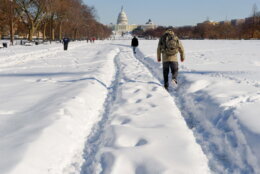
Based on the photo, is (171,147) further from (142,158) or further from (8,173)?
(8,173)

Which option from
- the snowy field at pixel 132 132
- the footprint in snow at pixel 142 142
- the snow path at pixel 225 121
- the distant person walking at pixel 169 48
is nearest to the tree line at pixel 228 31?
the distant person walking at pixel 169 48

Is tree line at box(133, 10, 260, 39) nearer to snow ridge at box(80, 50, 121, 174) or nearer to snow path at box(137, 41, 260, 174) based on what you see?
snow path at box(137, 41, 260, 174)

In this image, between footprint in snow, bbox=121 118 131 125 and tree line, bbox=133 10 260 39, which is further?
tree line, bbox=133 10 260 39

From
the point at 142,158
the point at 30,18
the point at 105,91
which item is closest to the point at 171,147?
the point at 142,158

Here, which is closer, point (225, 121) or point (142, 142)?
point (142, 142)

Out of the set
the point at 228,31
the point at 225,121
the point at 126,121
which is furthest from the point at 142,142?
the point at 228,31

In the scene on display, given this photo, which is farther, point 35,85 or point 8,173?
point 35,85

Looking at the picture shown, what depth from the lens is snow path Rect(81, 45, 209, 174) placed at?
3693mm

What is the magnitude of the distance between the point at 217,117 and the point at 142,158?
2.15 m

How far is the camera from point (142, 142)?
14.6ft

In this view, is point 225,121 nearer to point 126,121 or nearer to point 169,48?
point 126,121

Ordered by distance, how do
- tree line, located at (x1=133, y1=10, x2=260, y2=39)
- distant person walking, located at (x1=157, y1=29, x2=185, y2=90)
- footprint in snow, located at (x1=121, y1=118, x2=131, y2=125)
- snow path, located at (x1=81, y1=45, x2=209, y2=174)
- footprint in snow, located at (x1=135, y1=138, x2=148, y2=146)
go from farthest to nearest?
tree line, located at (x1=133, y1=10, x2=260, y2=39)
distant person walking, located at (x1=157, y1=29, x2=185, y2=90)
footprint in snow, located at (x1=121, y1=118, x2=131, y2=125)
footprint in snow, located at (x1=135, y1=138, x2=148, y2=146)
snow path, located at (x1=81, y1=45, x2=209, y2=174)

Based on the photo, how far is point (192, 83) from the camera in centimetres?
881

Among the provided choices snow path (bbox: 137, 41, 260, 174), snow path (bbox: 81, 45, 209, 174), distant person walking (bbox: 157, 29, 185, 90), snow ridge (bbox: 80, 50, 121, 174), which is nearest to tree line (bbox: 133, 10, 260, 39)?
distant person walking (bbox: 157, 29, 185, 90)
